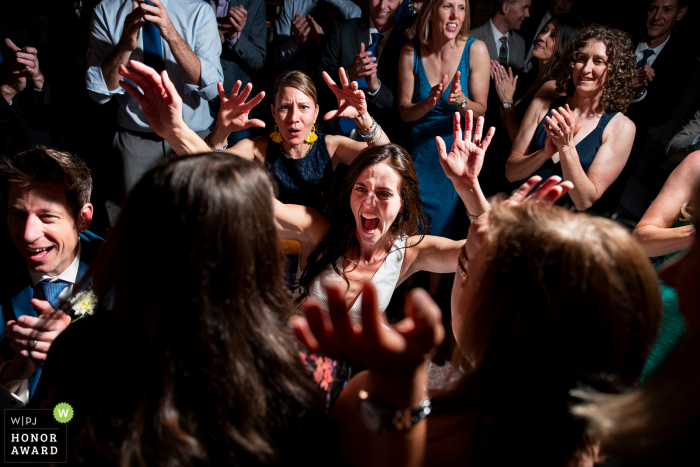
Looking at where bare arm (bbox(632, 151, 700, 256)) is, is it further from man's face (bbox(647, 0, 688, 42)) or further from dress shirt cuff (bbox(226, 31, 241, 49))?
dress shirt cuff (bbox(226, 31, 241, 49))

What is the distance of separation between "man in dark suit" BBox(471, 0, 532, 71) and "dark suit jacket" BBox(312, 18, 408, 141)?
0.63 metres

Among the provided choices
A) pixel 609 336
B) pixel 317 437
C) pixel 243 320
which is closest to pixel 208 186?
pixel 243 320

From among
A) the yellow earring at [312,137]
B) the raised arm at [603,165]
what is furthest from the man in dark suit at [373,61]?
the raised arm at [603,165]

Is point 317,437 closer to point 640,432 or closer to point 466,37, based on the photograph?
point 640,432

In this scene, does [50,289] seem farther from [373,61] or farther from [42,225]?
[373,61]

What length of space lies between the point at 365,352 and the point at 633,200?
113 inches

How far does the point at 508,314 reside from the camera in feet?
2.81

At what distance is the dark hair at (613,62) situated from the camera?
2.48 m

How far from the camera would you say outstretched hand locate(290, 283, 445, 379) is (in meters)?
0.77

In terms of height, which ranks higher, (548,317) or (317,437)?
(548,317)

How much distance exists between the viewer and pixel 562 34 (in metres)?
3.03

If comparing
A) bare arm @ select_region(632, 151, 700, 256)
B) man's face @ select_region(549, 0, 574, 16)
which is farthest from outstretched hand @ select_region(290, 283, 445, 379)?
man's face @ select_region(549, 0, 574, 16)

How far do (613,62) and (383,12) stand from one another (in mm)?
1494

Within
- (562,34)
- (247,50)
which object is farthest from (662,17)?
(247,50)
